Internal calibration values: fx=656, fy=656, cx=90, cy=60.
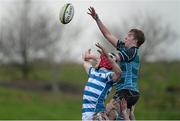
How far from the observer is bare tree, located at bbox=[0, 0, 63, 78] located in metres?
50.2

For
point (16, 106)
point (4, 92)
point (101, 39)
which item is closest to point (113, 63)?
point (16, 106)

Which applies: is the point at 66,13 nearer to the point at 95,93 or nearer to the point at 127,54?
the point at 127,54

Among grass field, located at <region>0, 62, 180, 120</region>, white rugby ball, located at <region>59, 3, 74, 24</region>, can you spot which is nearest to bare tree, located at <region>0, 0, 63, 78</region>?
grass field, located at <region>0, 62, 180, 120</region>

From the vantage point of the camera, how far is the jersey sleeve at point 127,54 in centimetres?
1086

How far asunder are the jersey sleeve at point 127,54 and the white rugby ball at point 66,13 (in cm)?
118

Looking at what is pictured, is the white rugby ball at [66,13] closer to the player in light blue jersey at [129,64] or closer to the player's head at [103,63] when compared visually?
the player in light blue jersey at [129,64]

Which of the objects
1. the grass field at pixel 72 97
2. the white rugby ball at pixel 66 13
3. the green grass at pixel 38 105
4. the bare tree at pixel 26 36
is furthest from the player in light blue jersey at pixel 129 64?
the bare tree at pixel 26 36

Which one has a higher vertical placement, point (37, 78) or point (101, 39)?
point (101, 39)

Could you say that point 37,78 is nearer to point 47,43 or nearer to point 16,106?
point 47,43

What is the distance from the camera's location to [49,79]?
4909 cm

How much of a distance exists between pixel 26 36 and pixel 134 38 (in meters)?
40.8

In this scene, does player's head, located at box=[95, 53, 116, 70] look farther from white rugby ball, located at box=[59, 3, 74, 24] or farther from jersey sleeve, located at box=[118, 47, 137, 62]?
white rugby ball, located at box=[59, 3, 74, 24]

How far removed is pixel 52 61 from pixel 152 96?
10044mm

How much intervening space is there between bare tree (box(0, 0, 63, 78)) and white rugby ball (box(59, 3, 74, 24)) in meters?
38.3
